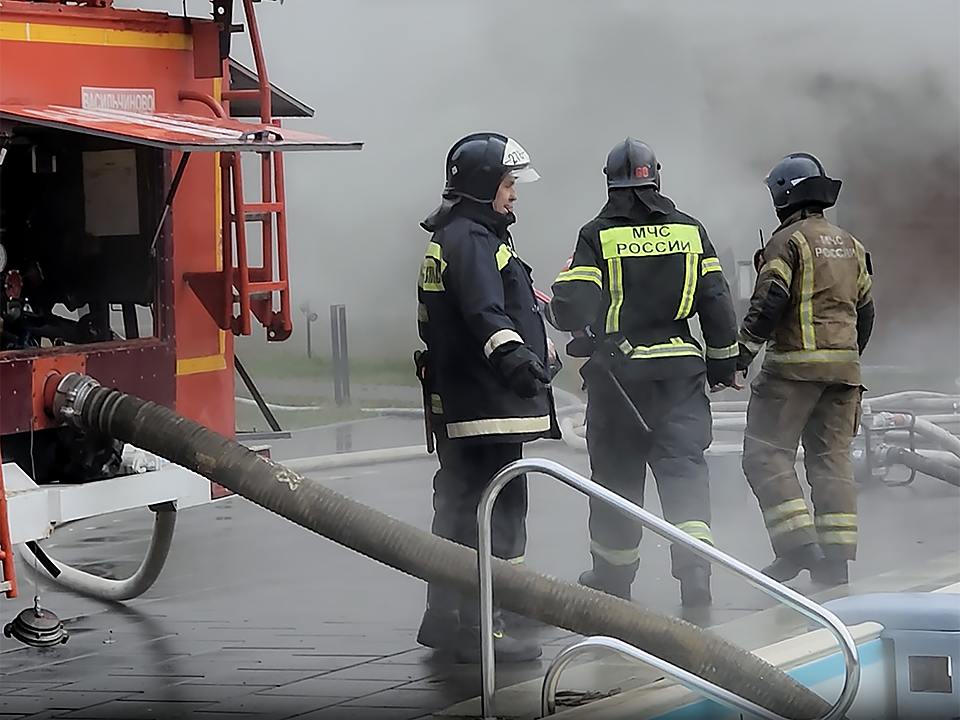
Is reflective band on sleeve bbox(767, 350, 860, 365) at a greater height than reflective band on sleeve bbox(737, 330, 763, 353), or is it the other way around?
reflective band on sleeve bbox(737, 330, 763, 353)

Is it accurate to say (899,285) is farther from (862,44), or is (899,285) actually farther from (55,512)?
(55,512)

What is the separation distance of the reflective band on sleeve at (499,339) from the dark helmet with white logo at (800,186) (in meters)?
1.31

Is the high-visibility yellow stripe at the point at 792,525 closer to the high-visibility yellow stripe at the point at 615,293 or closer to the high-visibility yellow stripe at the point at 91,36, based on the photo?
Result: the high-visibility yellow stripe at the point at 615,293

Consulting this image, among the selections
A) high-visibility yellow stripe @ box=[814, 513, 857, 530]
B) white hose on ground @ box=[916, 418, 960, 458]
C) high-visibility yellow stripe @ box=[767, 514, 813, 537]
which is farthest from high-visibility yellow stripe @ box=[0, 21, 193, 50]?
white hose on ground @ box=[916, 418, 960, 458]

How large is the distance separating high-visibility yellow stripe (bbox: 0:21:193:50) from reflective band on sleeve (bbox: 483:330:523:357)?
1362 millimetres

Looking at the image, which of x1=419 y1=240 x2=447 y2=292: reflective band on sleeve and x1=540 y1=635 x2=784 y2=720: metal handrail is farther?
x1=419 y1=240 x2=447 y2=292: reflective band on sleeve

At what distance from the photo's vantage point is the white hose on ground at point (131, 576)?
5258 millimetres

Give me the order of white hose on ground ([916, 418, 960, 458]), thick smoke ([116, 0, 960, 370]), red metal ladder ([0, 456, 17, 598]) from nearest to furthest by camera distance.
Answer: red metal ladder ([0, 456, 17, 598])
white hose on ground ([916, 418, 960, 458])
thick smoke ([116, 0, 960, 370])

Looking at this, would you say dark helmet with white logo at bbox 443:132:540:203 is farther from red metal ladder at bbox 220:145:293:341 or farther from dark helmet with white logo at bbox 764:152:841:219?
dark helmet with white logo at bbox 764:152:841:219

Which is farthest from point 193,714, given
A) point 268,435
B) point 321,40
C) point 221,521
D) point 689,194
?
point 689,194

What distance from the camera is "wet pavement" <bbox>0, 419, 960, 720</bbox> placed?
4.16 metres

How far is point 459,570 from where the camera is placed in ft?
12.5

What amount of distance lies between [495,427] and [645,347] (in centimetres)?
71

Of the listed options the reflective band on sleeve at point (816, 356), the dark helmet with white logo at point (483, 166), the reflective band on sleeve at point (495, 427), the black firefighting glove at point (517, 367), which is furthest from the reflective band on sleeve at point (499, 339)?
the reflective band on sleeve at point (816, 356)
